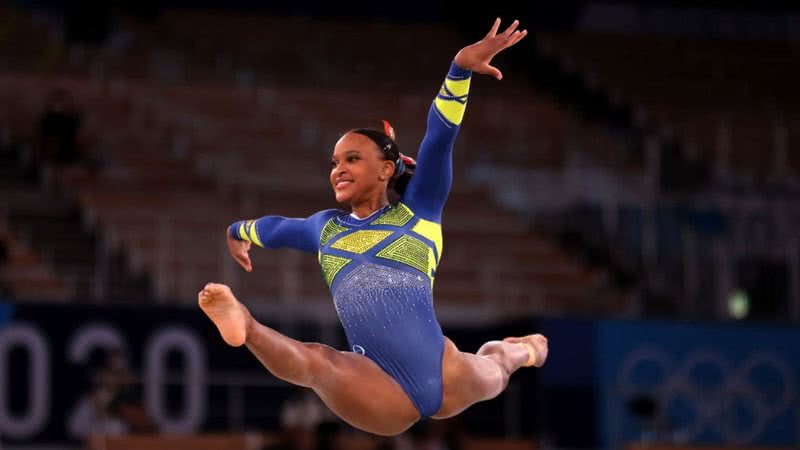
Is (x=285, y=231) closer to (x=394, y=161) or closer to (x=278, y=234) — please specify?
(x=278, y=234)

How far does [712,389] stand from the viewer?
46.4 feet

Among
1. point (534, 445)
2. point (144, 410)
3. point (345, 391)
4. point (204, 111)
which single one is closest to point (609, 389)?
point (534, 445)

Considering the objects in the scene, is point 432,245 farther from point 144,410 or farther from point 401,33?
point 401,33

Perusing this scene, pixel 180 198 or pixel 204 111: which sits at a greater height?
pixel 204 111

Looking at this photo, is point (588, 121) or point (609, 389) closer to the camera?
point (609, 389)

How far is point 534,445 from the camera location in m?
13.3

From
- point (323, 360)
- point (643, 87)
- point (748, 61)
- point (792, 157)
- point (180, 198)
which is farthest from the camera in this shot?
point (748, 61)

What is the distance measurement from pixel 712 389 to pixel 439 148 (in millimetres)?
8355

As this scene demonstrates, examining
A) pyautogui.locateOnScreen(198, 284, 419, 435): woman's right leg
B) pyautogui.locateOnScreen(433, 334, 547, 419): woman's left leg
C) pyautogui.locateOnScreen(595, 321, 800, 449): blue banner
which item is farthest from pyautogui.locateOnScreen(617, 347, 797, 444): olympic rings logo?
pyautogui.locateOnScreen(198, 284, 419, 435): woman's right leg

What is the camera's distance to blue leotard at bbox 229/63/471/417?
6465 millimetres

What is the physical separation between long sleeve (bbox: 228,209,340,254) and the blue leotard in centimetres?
2

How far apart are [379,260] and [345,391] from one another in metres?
0.68

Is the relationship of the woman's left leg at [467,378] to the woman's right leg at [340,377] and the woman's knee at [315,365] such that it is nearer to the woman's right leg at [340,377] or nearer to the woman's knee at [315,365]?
the woman's right leg at [340,377]

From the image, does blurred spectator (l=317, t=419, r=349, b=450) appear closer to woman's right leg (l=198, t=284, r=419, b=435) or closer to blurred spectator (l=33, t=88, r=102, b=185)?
blurred spectator (l=33, t=88, r=102, b=185)
